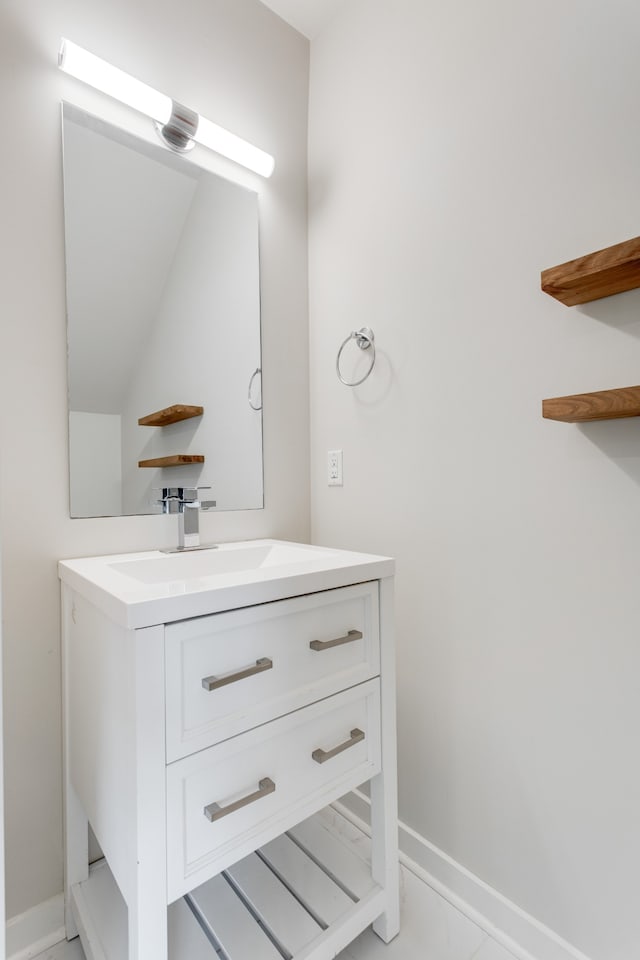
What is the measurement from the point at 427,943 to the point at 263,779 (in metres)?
0.62

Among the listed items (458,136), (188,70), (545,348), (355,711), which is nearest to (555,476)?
(545,348)

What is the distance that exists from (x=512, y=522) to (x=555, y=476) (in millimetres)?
143

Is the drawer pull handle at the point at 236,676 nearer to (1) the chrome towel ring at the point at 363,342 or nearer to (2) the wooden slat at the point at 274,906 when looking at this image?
(2) the wooden slat at the point at 274,906

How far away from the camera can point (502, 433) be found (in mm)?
1131

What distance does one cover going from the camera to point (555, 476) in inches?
40.8

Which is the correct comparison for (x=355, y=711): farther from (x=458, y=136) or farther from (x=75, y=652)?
(x=458, y=136)

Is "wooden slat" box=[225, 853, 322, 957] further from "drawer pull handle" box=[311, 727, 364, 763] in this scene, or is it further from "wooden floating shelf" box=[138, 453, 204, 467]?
"wooden floating shelf" box=[138, 453, 204, 467]

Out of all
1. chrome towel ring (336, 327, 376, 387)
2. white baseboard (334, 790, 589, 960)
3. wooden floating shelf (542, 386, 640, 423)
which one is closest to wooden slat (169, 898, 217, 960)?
white baseboard (334, 790, 589, 960)

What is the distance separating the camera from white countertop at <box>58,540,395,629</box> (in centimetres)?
79

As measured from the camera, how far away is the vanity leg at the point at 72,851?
3.65 ft

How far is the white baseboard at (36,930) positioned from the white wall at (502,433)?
0.87 meters

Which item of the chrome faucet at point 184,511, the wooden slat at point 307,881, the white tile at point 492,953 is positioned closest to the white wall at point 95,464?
the chrome faucet at point 184,511

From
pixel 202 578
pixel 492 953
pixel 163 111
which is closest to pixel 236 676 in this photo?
pixel 202 578

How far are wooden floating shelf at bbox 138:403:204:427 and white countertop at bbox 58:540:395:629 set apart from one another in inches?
13.8
